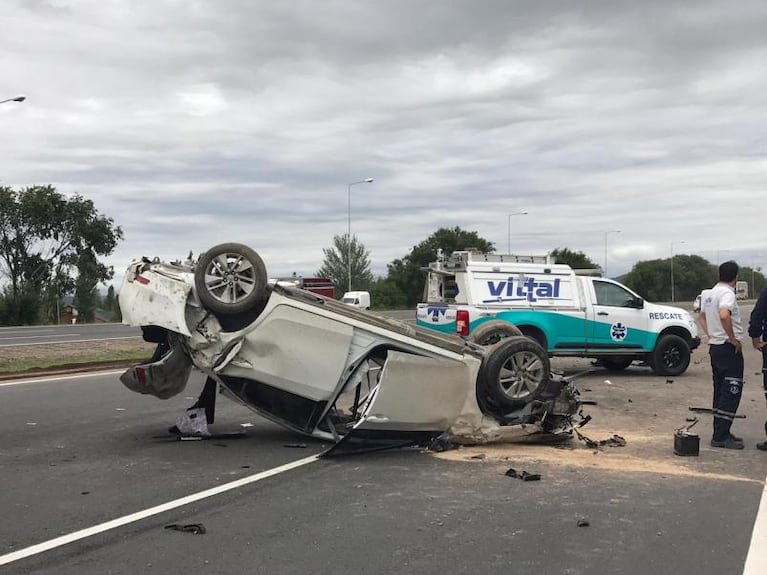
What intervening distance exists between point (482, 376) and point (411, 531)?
2.79 metres

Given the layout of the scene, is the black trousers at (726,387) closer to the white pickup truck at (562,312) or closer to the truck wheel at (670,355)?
the white pickup truck at (562,312)

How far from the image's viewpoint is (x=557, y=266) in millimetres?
13742

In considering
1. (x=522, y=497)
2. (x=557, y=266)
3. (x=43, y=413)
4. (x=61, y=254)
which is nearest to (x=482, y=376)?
(x=522, y=497)

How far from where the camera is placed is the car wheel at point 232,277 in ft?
22.7

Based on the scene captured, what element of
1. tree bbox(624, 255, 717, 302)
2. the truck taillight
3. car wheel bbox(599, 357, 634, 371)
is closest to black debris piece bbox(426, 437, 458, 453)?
the truck taillight

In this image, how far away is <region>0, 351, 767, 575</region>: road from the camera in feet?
13.9

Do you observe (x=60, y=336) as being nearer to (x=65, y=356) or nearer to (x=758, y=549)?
(x=65, y=356)

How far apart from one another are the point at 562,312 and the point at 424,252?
194ft

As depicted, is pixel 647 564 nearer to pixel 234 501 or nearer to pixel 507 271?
pixel 234 501

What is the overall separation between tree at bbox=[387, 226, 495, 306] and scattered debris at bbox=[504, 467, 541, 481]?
63728 mm

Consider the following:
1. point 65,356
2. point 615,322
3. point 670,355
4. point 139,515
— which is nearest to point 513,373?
point 139,515

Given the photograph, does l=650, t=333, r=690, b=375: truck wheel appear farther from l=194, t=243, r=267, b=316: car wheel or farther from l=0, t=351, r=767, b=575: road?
l=194, t=243, r=267, b=316: car wheel

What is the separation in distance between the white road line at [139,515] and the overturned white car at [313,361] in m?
0.79

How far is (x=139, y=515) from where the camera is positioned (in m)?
5.02
